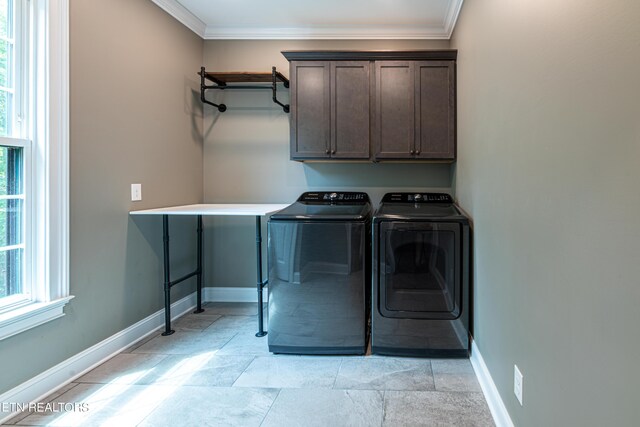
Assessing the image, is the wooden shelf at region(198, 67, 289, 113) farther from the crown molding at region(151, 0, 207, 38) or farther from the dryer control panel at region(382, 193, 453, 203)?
the dryer control panel at region(382, 193, 453, 203)

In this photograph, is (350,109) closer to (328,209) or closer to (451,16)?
(328,209)

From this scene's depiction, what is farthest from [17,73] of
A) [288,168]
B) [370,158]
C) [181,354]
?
[370,158]

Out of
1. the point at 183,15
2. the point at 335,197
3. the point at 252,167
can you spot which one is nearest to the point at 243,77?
the point at 183,15

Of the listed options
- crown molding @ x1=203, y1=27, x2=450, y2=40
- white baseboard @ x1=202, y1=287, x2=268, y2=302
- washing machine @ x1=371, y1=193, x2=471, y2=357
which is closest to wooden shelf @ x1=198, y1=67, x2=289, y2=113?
crown molding @ x1=203, y1=27, x2=450, y2=40

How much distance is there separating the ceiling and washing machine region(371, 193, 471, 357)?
1737 millimetres

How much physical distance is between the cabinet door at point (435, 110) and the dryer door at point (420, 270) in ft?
2.74

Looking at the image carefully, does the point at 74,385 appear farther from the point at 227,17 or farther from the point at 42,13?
the point at 227,17

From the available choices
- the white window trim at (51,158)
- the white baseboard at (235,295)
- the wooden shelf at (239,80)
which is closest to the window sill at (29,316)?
the white window trim at (51,158)

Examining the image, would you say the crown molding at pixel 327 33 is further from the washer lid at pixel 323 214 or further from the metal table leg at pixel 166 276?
the metal table leg at pixel 166 276

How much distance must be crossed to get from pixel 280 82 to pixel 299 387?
102 inches

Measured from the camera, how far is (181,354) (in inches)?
93.1

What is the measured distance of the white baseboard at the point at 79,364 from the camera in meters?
1.74

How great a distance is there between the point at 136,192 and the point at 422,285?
209cm

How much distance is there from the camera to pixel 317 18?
305 centimetres
